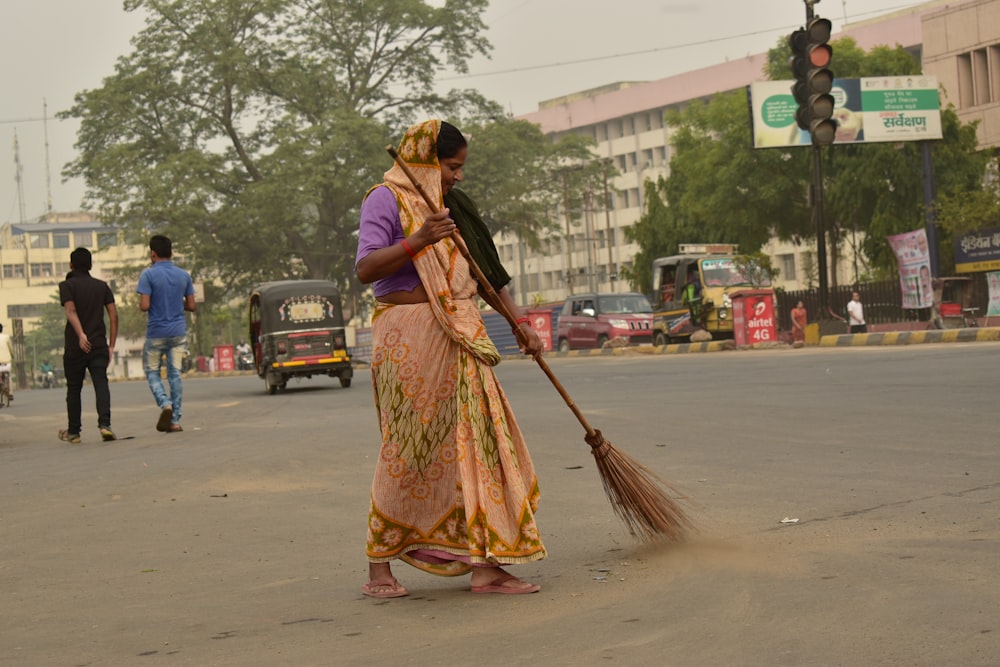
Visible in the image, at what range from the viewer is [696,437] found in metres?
11.5

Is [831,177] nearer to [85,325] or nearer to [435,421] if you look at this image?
[85,325]

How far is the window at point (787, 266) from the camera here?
10138 cm

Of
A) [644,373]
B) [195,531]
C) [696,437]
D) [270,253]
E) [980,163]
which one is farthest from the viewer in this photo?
[270,253]

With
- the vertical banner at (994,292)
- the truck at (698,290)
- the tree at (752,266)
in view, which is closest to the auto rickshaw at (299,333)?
the truck at (698,290)

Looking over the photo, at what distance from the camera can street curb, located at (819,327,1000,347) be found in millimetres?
29500

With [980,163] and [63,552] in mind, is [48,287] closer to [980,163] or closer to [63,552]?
[980,163]

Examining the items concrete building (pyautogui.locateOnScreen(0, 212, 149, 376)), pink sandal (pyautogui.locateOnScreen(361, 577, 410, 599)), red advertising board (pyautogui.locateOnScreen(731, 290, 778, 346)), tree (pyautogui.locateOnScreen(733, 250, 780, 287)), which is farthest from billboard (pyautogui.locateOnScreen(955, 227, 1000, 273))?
concrete building (pyautogui.locateOnScreen(0, 212, 149, 376))

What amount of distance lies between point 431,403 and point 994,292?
106 ft

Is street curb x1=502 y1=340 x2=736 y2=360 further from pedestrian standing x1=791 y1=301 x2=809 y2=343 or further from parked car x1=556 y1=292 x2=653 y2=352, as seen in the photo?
pedestrian standing x1=791 y1=301 x2=809 y2=343

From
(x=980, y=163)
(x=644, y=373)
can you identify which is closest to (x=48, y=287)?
(x=980, y=163)

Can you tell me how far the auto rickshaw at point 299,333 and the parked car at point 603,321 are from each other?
13930mm

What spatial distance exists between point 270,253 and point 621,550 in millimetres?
54631

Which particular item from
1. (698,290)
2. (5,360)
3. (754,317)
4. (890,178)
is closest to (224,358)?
(890,178)

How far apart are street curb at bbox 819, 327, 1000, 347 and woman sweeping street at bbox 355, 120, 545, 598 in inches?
987
